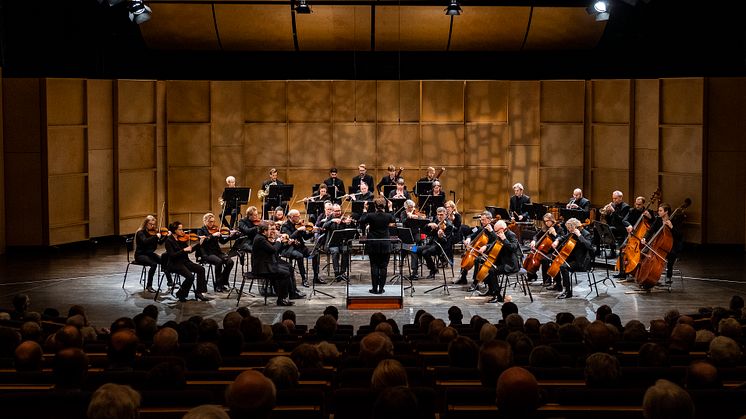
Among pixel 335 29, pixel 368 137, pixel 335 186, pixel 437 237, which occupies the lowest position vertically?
pixel 437 237

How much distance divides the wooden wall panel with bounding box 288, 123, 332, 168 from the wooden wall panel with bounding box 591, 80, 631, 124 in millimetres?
4795

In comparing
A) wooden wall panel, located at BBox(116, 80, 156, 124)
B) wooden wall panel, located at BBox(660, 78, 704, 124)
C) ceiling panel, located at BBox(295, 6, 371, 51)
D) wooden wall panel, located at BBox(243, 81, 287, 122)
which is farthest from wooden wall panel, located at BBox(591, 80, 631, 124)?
wooden wall panel, located at BBox(116, 80, 156, 124)

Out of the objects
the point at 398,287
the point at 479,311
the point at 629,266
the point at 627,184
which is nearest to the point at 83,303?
the point at 398,287

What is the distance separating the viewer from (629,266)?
46.3 ft

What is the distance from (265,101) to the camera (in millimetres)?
19641

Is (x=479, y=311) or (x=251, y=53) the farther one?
(x=251, y=53)

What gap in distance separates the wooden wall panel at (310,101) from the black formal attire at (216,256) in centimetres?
611

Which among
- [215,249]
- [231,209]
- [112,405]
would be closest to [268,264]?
[215,249]

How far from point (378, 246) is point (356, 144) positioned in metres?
6.79

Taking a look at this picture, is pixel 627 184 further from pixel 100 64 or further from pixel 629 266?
pixel 100 64

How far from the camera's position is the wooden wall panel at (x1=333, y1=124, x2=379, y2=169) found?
19719 mm

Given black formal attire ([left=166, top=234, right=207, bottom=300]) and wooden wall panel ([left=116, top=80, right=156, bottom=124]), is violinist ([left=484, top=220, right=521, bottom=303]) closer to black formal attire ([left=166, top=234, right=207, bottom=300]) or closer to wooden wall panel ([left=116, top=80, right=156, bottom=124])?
black formal attire ([left=166, top=234, right=207, bottom=300])

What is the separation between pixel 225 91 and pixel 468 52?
17.2ft

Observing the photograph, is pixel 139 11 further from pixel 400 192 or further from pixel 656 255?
pixel 656 255
